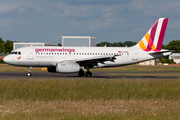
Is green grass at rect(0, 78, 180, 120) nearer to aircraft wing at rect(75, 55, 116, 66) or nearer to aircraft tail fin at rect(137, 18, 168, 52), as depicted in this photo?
aircraft wing at rect(75, 55, 116, 66)

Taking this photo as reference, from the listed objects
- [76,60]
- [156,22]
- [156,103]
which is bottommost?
[156,103]

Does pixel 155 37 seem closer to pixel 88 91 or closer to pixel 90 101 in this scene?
pixel 88 91

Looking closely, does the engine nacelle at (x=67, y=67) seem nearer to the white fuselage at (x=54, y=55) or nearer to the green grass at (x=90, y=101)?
the white fuselage at (x=54, y=55)

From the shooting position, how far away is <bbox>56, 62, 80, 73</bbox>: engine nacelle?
30.8 m

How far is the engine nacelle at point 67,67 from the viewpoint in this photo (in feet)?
101

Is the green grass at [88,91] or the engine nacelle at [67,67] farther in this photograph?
the engine nacelle at [67,67]

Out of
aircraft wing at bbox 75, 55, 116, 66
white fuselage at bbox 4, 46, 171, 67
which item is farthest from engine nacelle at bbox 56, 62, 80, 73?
white fuselage at bbox 4, 46, 171, 67

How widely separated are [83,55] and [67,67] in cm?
468

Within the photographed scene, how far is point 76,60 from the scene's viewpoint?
33.5 metres

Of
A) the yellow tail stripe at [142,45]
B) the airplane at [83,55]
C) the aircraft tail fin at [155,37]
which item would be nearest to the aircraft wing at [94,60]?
the airplane at [83,55]

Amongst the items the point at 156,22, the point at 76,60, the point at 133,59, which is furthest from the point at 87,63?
the point at 156,22

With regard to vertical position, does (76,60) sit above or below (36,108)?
above

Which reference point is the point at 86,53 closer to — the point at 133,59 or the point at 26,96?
the point at 133,59

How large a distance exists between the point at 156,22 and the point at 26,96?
86.2 ft
